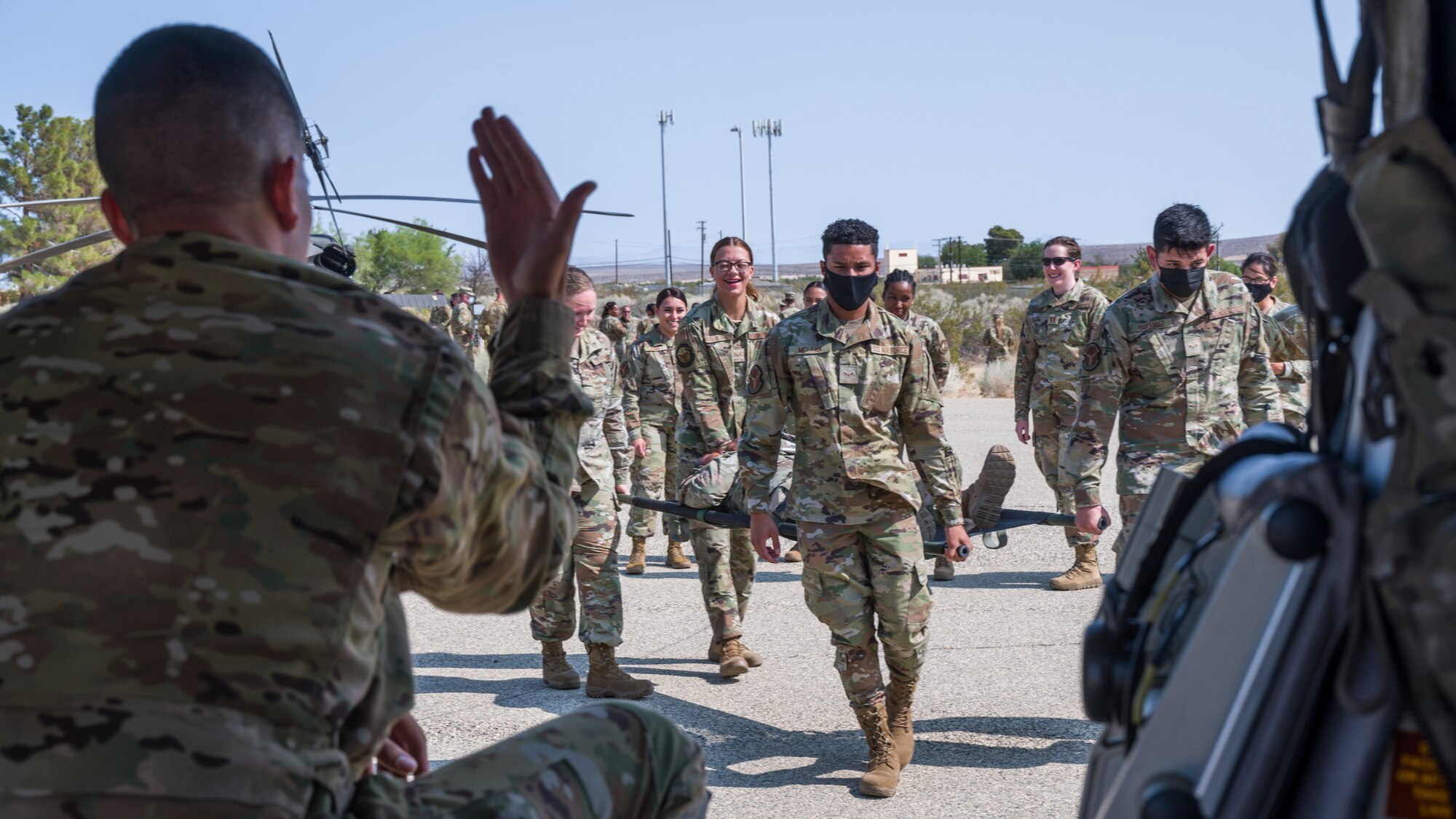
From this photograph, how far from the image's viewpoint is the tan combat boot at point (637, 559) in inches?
399

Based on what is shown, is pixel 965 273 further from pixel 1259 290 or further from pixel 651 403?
pixel 651 403

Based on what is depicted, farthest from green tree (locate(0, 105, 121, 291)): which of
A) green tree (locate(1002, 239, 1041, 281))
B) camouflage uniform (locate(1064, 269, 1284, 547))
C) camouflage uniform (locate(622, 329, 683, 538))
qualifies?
green tree (locate(1002, 239, 1041, 281))

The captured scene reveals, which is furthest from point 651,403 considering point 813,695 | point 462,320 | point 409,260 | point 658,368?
point 409,260

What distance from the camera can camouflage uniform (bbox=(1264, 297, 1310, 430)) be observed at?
31.6 ft

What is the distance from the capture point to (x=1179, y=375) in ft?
20.0

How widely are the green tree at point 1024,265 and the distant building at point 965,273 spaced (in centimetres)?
95

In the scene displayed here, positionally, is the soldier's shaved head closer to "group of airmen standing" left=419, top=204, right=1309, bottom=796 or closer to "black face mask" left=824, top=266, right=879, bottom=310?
"group of airmen standing" left=419, top=204, right=1309, bottom=796

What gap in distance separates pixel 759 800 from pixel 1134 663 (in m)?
3.60

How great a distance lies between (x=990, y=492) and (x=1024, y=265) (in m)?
74.2

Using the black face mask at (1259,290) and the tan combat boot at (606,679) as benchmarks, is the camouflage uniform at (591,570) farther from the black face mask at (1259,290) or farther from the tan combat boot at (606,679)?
the black face mask at (1259,290)

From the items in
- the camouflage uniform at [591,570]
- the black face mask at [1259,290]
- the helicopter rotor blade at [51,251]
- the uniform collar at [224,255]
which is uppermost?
the helicopter rotor blade at [51,251]

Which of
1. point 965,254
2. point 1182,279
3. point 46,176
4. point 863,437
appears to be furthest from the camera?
point 965,254

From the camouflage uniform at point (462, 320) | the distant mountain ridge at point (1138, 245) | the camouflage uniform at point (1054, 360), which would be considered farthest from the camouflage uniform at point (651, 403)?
the distant mountain ridge at point (1138, 245)

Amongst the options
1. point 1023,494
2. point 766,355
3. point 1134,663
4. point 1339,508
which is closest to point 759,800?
point 766,355
